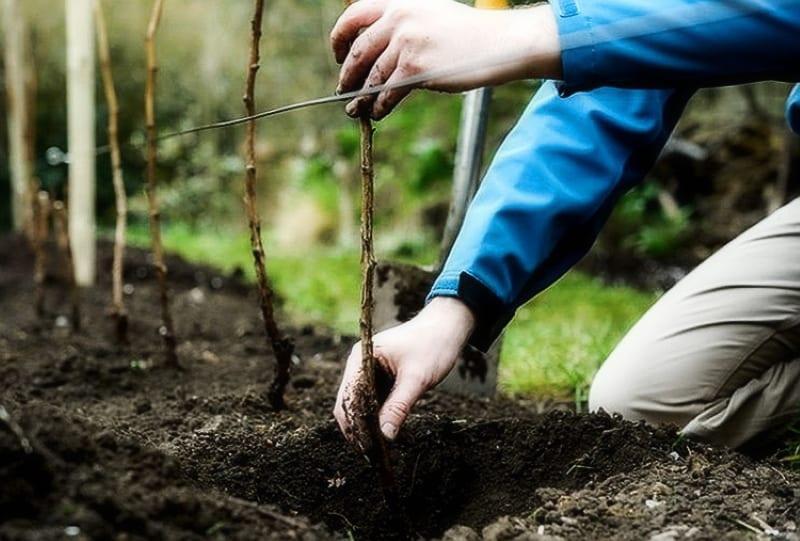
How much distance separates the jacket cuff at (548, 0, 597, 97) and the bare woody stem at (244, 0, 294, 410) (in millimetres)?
852

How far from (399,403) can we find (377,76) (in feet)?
1.88

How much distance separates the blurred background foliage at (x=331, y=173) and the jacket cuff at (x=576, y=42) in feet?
5.40

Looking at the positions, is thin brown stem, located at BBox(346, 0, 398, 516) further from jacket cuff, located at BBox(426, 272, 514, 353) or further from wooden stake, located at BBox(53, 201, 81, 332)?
wooden stake, located at BBox(53, 201, 81, 332)

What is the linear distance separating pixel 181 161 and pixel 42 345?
23.9ft

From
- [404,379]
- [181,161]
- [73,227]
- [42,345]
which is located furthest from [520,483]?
[181,161]

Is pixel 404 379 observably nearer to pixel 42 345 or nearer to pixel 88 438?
pixel 88 438

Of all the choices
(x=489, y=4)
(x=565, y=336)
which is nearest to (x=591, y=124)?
(x=489, y=4)

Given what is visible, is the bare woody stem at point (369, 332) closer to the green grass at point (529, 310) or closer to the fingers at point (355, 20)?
the fingers at point (355, 20)

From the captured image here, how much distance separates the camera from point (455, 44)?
1.35m

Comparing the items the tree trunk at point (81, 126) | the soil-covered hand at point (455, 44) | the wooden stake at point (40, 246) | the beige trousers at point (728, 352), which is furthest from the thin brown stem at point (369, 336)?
the tree trunk at point (81, 126)

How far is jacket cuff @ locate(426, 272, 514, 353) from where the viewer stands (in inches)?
A: 69.9

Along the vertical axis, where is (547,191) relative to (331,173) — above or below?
above

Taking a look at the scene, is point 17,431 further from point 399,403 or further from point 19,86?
point 19,86

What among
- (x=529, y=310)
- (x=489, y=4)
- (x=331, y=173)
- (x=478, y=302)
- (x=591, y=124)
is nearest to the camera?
(x=478, y=302)
